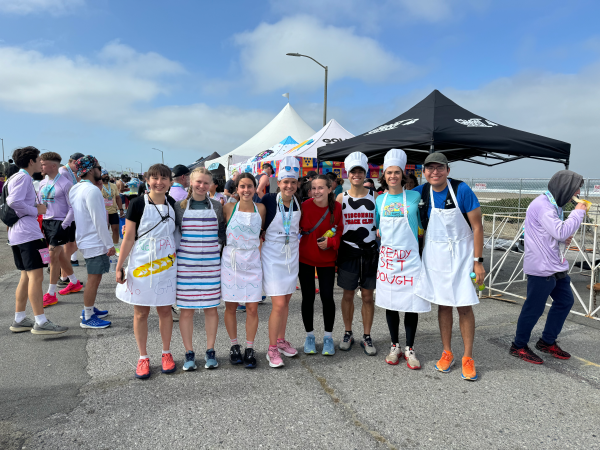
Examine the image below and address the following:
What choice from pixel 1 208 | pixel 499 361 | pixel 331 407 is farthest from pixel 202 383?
pixel 1 208

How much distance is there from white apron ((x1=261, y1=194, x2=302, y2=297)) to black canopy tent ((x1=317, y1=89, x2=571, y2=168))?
9.70 feet

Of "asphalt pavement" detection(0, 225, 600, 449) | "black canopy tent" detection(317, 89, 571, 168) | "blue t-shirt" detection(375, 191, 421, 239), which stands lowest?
"asphalt pavement" detection(0, 225, 600, 449)

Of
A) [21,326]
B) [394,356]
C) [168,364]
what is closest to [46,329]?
[21,326]

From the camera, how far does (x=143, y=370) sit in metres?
3.01

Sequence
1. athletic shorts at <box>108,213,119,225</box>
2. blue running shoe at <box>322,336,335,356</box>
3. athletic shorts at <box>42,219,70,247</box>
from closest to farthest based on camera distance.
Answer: blue running shoe at <box>322,336,335,356</box>
athletic shorts at <box>42,219,70,247</box>
athletic shorts at <box>108,213,119,225</box>

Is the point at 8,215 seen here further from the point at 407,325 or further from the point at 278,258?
the point at 407,325

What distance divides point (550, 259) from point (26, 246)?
16.7 feet

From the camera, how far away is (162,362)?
3.13 metres

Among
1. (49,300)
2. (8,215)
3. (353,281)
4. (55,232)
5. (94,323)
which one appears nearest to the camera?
(353,281)

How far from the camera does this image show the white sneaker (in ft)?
10.6

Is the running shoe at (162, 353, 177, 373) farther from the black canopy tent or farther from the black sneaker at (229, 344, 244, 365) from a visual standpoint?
the black canopy tent

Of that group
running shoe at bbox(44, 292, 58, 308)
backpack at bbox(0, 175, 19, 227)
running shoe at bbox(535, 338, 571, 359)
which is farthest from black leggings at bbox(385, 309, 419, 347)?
running shoe at bbox(44, 292, 58, 308)

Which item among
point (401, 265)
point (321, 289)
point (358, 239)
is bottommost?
point (321, 289)

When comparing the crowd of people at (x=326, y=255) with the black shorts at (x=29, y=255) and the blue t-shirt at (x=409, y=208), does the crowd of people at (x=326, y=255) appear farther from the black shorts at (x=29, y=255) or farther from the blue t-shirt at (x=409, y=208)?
the black shorts at (x=29, y=255)
